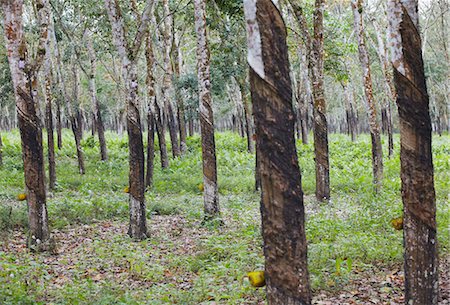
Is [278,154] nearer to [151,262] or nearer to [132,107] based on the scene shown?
[151,262]

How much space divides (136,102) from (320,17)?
5803mm

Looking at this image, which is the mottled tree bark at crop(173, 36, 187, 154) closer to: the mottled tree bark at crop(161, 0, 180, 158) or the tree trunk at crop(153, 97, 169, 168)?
the mottled tree bark at crop(161, 0, 180, 158)

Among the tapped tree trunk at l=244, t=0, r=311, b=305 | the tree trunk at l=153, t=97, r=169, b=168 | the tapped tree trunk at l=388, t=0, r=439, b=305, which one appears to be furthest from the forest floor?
the tree trunk at l=153, t=97, r=169, b=168

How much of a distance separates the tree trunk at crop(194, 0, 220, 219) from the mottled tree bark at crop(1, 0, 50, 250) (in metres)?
3.82

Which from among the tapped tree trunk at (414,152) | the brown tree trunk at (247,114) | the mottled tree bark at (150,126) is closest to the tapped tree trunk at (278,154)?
the tapped tree trunk at (414,152)

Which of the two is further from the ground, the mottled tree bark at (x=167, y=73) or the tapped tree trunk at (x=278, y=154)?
the mottled tree bark at (x=167, y=73)

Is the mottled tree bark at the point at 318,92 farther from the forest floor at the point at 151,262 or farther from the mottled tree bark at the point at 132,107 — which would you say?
the mottled tree bark at the point at 132,107

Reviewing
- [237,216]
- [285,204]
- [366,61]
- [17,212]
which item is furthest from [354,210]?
[285,204]

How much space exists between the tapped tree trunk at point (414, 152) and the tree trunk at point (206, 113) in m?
7.16

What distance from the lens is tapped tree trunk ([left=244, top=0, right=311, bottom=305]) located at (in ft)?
12.9

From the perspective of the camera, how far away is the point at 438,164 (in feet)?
71.9

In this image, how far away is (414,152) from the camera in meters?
5.10

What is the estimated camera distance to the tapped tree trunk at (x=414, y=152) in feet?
16.7

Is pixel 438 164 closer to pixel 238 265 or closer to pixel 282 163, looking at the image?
pixel 238 265
